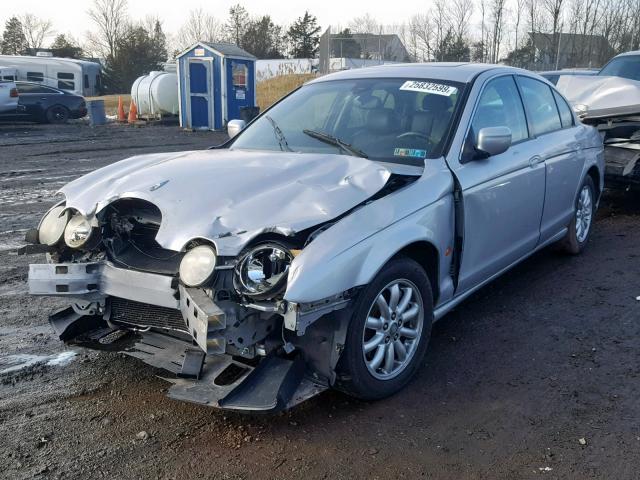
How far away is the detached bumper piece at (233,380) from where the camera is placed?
2.98 metres

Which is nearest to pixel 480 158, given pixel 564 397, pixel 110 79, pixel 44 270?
pixel 564 397

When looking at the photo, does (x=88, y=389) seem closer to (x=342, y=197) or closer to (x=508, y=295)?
(x=342, y=197)

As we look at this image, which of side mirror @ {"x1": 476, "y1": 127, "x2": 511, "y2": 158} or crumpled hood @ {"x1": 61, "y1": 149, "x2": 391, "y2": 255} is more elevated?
side mirror @ {"x1": 476, "y1": 127, "x2": 511, "y2": 158}

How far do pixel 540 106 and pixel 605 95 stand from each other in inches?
134

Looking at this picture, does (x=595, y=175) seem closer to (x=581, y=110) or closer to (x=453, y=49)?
(x=581, y=110)

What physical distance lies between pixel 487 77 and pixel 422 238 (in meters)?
1.72

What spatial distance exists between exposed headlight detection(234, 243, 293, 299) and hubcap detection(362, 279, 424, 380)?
56cm

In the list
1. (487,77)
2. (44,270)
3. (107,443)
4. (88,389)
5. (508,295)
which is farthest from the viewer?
(508,295)

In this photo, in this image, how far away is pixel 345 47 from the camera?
87.1 feet

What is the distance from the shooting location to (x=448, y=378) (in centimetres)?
376

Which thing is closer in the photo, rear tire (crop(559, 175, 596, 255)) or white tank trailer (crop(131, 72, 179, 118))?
rear tire (crop(559, 175, 596, 255))

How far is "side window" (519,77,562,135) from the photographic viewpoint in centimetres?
513

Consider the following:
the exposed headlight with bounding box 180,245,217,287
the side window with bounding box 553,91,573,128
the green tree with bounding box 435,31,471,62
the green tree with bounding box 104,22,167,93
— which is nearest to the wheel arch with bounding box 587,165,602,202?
the side window with bounding box 553,91,573,128

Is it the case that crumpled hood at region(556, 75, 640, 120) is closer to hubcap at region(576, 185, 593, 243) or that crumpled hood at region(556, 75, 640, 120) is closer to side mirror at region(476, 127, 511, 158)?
hubcap at region(576, 185, 593, 243)
